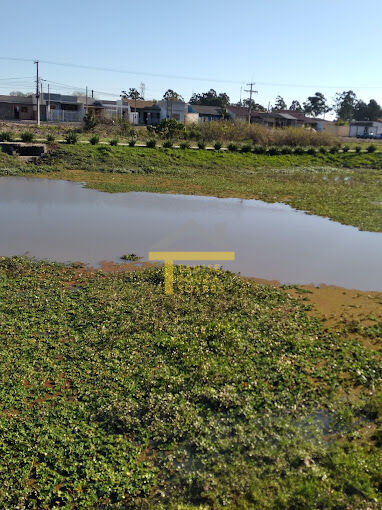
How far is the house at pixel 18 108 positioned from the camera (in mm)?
55831

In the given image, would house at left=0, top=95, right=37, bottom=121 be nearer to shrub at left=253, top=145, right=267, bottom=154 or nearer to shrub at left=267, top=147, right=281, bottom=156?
shrub at left=253, top=145, right=267, bottom=154

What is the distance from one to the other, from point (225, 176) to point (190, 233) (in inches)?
615

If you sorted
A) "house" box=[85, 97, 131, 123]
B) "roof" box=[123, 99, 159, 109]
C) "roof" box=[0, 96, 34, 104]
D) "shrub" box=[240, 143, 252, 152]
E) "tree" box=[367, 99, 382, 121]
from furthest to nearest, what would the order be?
"tree" box=[367, 99, 382, 121] < "roof" box=[123, 99, 159, 109] < "house" box=[85, 97, 131, 123] < "roof" box=[0, 96, 34, 104] < "shrub" box=[240, 143, 252, 152]

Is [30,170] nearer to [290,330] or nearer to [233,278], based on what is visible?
[233,278]

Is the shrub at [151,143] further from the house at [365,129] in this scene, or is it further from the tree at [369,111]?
the tree at [369,111]

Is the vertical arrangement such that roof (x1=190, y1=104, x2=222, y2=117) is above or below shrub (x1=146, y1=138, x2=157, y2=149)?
above

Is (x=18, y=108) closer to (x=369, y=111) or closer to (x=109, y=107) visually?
(x=109, y=107)

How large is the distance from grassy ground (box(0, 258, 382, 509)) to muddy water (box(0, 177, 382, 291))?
297cm

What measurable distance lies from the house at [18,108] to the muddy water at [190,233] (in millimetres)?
40381

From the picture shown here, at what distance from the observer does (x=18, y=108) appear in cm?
5641

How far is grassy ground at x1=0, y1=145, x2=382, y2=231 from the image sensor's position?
2116 centimetres

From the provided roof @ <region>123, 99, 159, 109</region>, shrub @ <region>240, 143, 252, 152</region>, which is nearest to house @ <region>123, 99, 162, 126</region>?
roof @ <region>123, 99, 159, 109</region>

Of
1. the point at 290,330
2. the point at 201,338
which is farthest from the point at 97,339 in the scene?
the point at 290,330

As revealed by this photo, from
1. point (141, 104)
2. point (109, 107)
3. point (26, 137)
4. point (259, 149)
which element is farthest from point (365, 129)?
point (26, 137)
